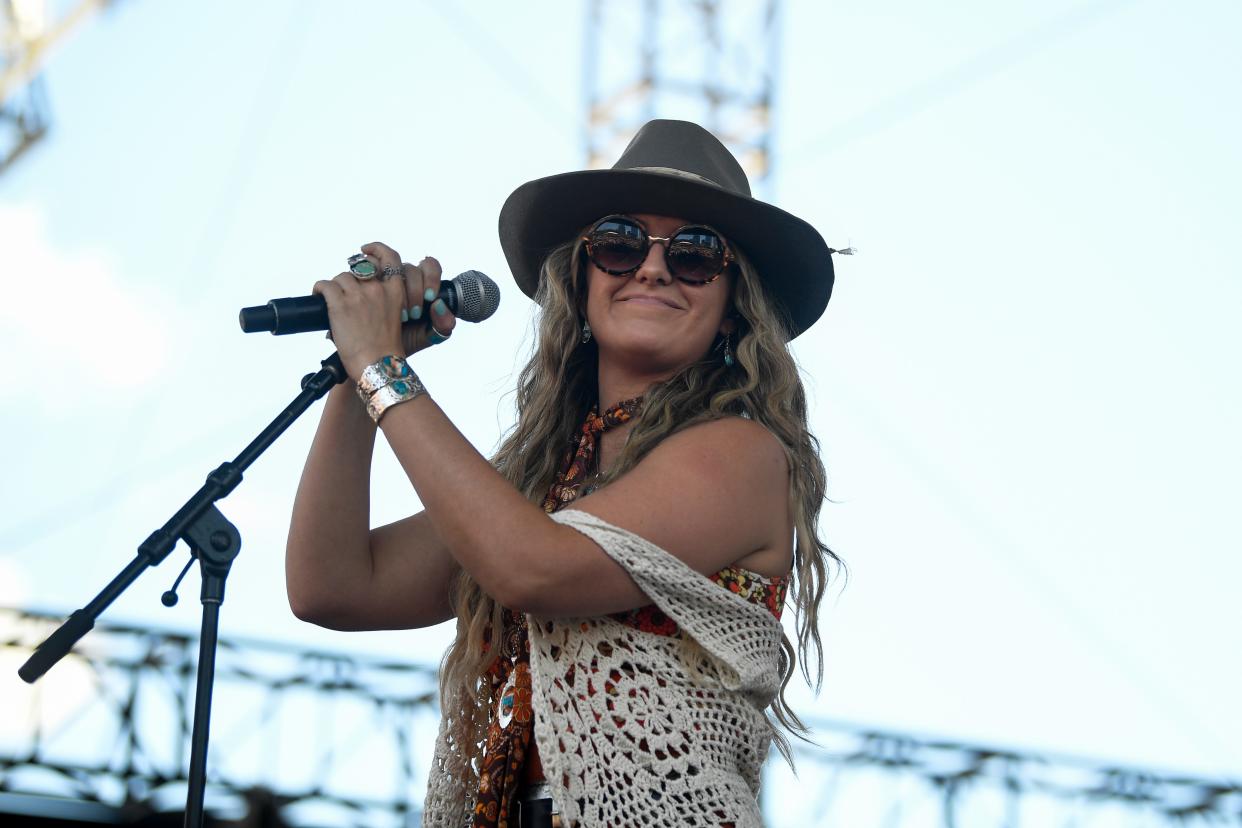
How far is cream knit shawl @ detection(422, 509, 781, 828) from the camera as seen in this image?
2045mm

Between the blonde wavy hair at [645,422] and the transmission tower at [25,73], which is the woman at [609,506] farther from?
the transmission tower at [25,73]

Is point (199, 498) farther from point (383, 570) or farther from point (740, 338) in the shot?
point (740, 338)

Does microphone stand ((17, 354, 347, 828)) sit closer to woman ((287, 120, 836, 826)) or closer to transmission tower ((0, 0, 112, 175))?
woman ((287, 120, 836, 826))

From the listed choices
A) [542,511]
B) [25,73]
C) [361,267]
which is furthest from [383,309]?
[25,73]

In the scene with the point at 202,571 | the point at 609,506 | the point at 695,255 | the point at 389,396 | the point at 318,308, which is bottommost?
the point at 202,571

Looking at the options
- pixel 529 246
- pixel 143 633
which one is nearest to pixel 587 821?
pixel 529 246

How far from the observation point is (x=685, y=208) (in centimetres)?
245

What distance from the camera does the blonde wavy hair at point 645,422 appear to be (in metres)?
2.30

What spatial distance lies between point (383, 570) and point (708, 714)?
58cm

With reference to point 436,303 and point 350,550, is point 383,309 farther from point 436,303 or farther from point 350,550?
point 350,550

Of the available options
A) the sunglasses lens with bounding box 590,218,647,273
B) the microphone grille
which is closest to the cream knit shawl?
the microphone grille

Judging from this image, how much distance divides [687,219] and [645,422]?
33 centimetres

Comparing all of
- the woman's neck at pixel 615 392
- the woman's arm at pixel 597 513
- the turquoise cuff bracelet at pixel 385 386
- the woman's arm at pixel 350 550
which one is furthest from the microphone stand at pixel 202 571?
the woman's neck at pixel 615 392

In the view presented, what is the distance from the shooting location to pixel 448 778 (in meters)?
2.27
